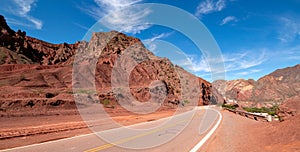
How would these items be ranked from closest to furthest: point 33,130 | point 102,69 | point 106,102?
point 33,130, point 106,102, point 102,69

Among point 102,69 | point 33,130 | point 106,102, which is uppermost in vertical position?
point 102,69

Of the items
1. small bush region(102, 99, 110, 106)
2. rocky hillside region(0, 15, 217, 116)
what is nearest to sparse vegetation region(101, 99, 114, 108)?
small bush region(102, 99, 110, 106)

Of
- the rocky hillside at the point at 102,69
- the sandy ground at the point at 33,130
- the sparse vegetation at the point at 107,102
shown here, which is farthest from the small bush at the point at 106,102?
the sandy ground at the point at 33,130

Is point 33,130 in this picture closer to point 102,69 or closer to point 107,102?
point 107,102

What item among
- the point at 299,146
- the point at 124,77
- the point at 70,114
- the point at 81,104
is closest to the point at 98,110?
the point at 81,104

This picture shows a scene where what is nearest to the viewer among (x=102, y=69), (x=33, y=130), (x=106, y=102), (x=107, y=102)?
(x=33, y=130)

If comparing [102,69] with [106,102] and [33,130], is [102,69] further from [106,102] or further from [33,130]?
[33,130]

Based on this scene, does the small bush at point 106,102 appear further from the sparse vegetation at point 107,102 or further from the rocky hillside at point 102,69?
the rocky hillside at point 102,69

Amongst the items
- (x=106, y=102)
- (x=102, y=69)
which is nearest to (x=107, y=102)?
(x=106, y=102)

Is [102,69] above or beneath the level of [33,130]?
above

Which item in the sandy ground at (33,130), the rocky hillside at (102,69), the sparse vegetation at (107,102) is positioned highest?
the rocky hillside at (102,69)

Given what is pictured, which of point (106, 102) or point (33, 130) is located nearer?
point (33, 130)

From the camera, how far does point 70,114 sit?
32656 mm

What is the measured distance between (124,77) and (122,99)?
1229 inches
